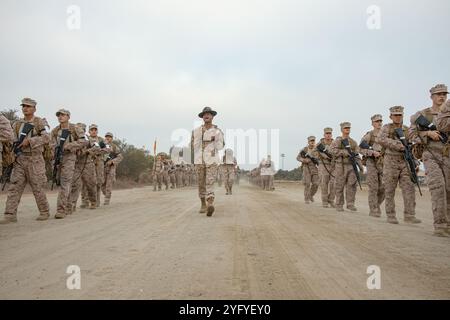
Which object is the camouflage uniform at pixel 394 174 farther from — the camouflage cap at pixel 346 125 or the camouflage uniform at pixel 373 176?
the camouflage cap at pixel 346 125

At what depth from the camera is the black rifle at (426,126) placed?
20.2ft

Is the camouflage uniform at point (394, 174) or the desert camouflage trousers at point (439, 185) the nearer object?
the desert camouflage trousers at point (439, 185)

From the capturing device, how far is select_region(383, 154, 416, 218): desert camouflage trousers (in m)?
7.65

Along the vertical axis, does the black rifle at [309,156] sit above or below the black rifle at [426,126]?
below

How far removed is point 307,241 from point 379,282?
187 centimetres

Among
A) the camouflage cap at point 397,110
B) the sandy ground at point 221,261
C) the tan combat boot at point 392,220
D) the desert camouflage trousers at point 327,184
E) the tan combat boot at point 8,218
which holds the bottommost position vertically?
the tan combat boot at point 392,220

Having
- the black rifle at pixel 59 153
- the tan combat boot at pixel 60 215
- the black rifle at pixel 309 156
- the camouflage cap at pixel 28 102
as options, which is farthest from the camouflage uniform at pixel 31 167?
the black rifle at pixel 309 156

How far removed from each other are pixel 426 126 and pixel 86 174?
8476 millimetres

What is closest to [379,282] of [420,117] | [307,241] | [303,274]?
[303,274]

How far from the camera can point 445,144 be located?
20.0 feet

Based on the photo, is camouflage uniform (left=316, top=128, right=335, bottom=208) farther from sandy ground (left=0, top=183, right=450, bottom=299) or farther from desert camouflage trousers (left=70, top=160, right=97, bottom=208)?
desert camouflage trousers (left=70, top=160, right=97, bottom=208)

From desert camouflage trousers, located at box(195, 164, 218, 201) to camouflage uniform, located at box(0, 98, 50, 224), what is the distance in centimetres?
346

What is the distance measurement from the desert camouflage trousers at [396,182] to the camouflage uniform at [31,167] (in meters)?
7.42

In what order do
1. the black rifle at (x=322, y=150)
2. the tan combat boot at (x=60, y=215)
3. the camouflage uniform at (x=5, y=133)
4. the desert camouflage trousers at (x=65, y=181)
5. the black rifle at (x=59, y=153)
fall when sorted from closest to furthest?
the camouflage uniform at (x=5, y=133) → the tan combat boot at (x=60, y=215) → the desert camouflage trousers at (x=65, y=181) → the black rifle at (x=59, y=153) → the black rifle at (x=322, y=150)
